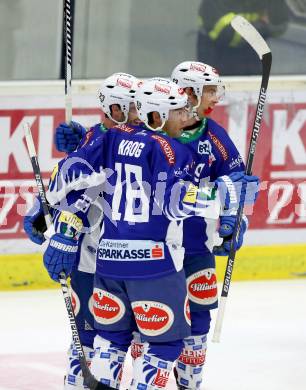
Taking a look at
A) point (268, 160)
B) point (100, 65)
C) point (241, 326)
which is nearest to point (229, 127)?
point (268, 160)

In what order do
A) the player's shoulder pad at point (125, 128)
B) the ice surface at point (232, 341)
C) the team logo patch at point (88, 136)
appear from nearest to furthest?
the player's shoulder pad at point (125, 128)
the team logo patch at point (88, 136)
the ice surface at point (232, 341)

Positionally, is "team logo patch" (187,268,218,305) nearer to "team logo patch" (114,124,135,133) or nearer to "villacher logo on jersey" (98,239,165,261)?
"villacher logo on jersey" (98,239,165,261)

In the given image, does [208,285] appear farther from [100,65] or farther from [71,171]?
[100,65]

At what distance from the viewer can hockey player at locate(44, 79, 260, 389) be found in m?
4.98

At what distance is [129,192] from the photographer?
5023 mm

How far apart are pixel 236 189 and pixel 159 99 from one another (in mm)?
494

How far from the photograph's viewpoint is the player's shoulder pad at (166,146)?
494 cm

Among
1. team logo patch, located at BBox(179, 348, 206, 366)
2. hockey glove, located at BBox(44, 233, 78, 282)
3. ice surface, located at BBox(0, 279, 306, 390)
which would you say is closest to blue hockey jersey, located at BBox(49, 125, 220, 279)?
hockey glove, located at BBox(44, 233, 78, 282)

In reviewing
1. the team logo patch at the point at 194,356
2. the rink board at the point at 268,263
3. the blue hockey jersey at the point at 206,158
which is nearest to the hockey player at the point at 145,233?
the blue hockey jersey at the point at 206,158

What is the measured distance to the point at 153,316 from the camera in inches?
197

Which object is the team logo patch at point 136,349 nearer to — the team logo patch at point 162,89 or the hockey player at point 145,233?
the hockey player at point 145,233

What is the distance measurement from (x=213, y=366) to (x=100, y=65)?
7.31 feet

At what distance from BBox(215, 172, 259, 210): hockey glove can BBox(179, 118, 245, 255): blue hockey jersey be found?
219 millimetres

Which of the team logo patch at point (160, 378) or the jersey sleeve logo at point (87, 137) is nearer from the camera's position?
the team logo patch at point (160, 378)
